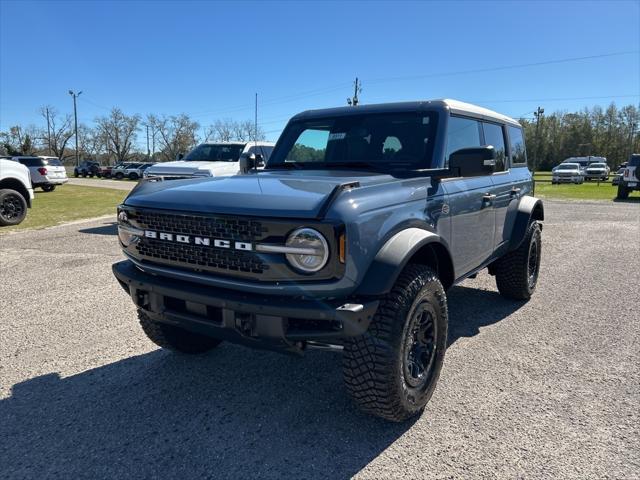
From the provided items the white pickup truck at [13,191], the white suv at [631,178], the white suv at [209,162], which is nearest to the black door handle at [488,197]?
the white suv at [209,162]

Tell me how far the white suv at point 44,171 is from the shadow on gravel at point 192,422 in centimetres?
2085

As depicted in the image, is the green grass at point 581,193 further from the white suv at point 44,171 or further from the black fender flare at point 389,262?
the white suv at point 44,171

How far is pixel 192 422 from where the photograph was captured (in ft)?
9.11

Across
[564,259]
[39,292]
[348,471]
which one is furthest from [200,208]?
[564,259]

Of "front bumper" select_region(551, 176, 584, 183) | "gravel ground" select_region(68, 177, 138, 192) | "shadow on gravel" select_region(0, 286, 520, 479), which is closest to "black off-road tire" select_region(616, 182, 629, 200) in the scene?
"front bumper" select_region(551, 176, 584, 183)

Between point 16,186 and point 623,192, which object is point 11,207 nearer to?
point 16,186

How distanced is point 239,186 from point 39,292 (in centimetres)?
388

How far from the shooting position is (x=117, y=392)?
10.3ft

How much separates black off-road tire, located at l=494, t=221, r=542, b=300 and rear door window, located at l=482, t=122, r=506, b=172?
2.80 ft

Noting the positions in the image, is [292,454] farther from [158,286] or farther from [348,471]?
[158,286]

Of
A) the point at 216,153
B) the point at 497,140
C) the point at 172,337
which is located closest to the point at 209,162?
the point at 216,153

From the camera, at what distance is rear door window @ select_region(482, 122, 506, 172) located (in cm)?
439

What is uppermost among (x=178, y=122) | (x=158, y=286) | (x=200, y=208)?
(x=178, y=122)

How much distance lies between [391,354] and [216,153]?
9.57m
